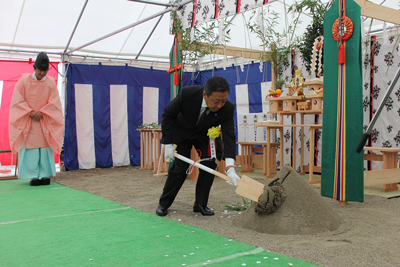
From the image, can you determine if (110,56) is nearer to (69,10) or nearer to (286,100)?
(69,10)

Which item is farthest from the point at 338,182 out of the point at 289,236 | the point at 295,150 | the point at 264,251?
the point at 295,150

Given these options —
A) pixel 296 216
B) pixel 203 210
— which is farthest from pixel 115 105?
pixel 296 216

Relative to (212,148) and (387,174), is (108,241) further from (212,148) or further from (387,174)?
(387,174)

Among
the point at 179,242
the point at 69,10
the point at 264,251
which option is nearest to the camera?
the point at 264,251

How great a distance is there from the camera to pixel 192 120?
3145 mm

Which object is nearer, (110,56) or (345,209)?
(345,209)

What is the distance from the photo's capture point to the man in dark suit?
307 centimetres

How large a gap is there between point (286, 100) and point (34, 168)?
3.77 m

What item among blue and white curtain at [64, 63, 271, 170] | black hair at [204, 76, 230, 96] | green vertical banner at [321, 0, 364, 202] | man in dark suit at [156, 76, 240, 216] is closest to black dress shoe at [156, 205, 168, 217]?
man in dark suit at [156, 76, 240, 216]

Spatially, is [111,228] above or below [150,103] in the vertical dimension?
below

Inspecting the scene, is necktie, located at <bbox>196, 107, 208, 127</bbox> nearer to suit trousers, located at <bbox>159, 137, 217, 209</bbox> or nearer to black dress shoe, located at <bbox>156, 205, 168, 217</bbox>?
suit trousers, located at <bbox>159, 137, 217, 209</bbox>

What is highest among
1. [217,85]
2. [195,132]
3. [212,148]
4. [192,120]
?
[217,85]

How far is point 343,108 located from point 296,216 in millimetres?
1343

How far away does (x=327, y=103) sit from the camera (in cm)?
366
